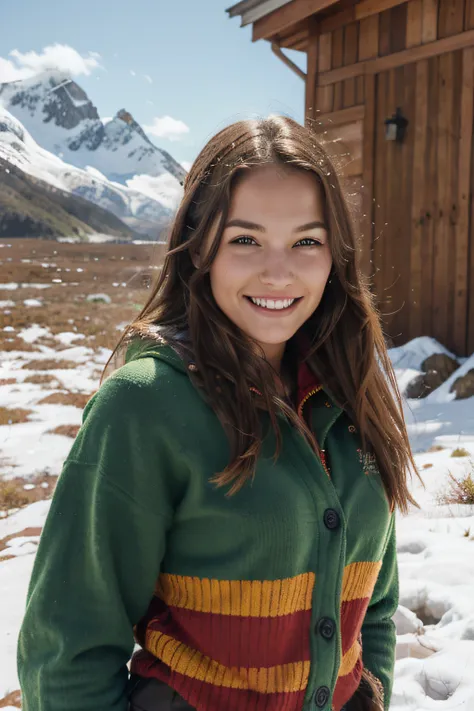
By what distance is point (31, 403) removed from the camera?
7680 millimetres

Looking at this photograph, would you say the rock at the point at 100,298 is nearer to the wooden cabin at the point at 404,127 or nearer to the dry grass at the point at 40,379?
the dry grass at the point at 40,379

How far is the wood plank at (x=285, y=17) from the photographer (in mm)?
6911

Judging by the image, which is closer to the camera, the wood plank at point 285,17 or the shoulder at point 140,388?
the shoulder at point 140,388

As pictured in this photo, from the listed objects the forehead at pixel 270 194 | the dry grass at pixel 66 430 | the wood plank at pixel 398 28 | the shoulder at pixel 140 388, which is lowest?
the dry grass at pixel 66 430

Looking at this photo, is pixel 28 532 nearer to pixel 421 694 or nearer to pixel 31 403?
pixel 421 694

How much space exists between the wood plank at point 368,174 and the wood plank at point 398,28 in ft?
1.29

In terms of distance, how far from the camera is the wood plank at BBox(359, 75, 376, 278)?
7.13m

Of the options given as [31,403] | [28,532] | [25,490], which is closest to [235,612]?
[28,532]

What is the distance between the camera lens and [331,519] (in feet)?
3.82

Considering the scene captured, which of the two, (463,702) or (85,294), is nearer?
(463,702)

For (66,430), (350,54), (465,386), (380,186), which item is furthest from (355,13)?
(66,430)

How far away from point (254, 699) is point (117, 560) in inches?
13.6

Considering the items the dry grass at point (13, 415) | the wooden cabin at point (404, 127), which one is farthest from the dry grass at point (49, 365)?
the wooden cabin at point (404, 127)

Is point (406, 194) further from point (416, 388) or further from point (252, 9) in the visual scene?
point (252, 9)
